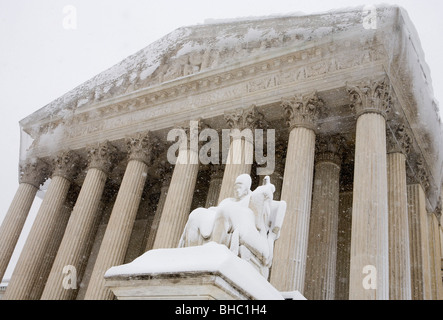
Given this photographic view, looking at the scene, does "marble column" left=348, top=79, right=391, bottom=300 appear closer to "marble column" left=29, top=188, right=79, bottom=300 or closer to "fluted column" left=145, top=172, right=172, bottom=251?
"fluted column" left=145, top=172, right=172, bottom=251

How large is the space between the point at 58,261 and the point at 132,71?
28.2 feet

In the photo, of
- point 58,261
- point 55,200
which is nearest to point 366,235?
point 58,261

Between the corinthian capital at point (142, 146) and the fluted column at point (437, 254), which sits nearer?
the fluted column at point (437, 254)

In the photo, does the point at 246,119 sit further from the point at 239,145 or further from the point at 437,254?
the point at 437,254

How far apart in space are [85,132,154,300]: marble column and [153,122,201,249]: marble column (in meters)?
1.71

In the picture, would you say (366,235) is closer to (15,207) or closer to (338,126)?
(338,126)

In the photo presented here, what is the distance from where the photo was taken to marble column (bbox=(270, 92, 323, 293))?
37.6 feet

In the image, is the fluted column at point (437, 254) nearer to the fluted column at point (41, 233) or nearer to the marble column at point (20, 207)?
the fluted column at point (41, 233)

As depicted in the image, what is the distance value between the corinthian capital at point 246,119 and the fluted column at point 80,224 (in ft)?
19.2

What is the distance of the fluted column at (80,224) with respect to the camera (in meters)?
16.2

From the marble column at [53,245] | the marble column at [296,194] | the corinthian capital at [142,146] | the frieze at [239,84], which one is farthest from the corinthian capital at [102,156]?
the marble column at [296,194]

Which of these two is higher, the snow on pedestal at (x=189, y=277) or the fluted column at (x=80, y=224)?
the fluted column at (x=80, y=224)

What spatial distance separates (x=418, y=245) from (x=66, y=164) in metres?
14.1

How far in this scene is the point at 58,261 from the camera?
16.5 meters
